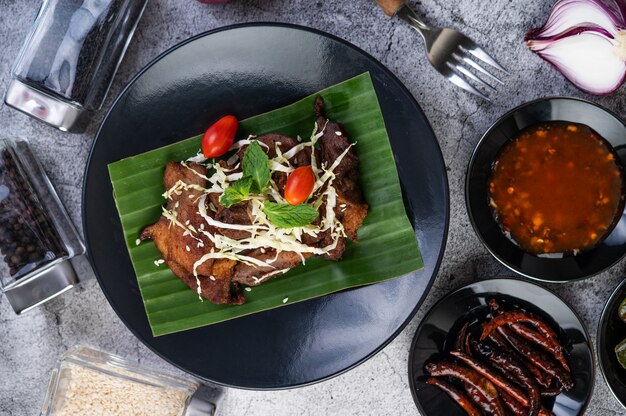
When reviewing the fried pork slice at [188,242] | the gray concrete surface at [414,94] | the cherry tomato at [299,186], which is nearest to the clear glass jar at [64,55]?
the gray concrete surface at [414,94]

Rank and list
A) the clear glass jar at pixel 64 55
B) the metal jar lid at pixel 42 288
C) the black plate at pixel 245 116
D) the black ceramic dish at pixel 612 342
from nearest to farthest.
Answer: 1. the black plate at pixel 245 116
2. the clear glass jar at pixel 64 55
3. the black ceramic dish at pixel 612 342
4. the metal jar lid at pixel 42 288

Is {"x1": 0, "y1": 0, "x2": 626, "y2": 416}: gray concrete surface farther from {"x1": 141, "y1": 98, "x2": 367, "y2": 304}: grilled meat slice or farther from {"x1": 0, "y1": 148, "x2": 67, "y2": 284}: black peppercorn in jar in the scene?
{"x1": 141, "y1": 98, "x2": 367, "y2": 304}: grilled meat slice

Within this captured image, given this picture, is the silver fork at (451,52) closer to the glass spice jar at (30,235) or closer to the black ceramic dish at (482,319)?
the black ceramic dish at (482,319)

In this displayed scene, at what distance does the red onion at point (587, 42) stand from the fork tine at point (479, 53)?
0.26m

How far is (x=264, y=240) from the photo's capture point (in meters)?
3.14

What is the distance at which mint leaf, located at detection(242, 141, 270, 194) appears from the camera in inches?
119

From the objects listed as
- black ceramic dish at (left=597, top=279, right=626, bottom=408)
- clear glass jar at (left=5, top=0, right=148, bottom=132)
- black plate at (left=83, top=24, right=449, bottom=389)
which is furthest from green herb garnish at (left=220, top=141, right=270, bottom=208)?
black ceramic dish at (left=597, top=279, right=626, bottom=408)

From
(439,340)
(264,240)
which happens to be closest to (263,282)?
(264,240)

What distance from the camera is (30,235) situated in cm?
361

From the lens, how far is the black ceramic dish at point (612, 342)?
11.7 ft

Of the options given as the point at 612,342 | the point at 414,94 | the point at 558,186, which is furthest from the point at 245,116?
the point at 612,342

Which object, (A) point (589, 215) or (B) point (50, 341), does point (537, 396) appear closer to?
(A) point (589, 215)

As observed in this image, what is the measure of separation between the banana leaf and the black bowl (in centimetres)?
49

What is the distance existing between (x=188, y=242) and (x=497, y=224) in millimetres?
1860
